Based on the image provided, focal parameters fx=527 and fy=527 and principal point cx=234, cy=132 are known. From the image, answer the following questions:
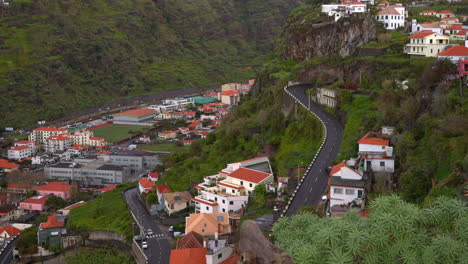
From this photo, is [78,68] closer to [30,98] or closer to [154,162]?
[30,98]

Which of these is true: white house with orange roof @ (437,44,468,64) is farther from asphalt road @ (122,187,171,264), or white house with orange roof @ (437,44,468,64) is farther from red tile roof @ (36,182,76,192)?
→ red tile roof @ (36,182,76,192)

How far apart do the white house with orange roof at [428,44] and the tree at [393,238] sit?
28.6 metres

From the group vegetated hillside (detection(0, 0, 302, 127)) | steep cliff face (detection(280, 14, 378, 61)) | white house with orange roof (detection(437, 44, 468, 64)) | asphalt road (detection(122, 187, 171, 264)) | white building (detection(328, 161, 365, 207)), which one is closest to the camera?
white building (detection(328, 161, 365, 207))

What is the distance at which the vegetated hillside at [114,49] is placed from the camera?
10075 cm

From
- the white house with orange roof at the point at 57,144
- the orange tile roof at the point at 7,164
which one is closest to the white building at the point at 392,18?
the orange tile roof at the point at 7,164

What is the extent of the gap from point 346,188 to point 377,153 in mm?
3816

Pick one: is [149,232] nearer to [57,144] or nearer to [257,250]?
[257,250]

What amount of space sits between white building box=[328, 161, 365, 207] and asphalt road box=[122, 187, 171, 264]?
10.1 meters

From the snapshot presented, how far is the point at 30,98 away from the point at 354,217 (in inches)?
3647

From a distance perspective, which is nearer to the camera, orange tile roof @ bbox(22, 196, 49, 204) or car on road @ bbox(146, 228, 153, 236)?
car on road @ bbox(146, 228, 153, 236)

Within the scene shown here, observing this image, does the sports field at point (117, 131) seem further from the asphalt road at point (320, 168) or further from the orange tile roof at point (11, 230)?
the asphalt road at point (320, 168)

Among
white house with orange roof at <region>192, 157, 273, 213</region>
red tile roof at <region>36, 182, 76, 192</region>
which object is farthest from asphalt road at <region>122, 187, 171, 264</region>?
red tile roof at <region>36, 182, 76, 192</region>

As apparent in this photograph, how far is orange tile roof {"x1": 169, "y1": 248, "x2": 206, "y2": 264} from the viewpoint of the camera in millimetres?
23734

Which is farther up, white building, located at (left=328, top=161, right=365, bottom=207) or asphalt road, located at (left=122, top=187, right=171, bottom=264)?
white building, located at (left=328, top=161, right=365, bottom=207)
